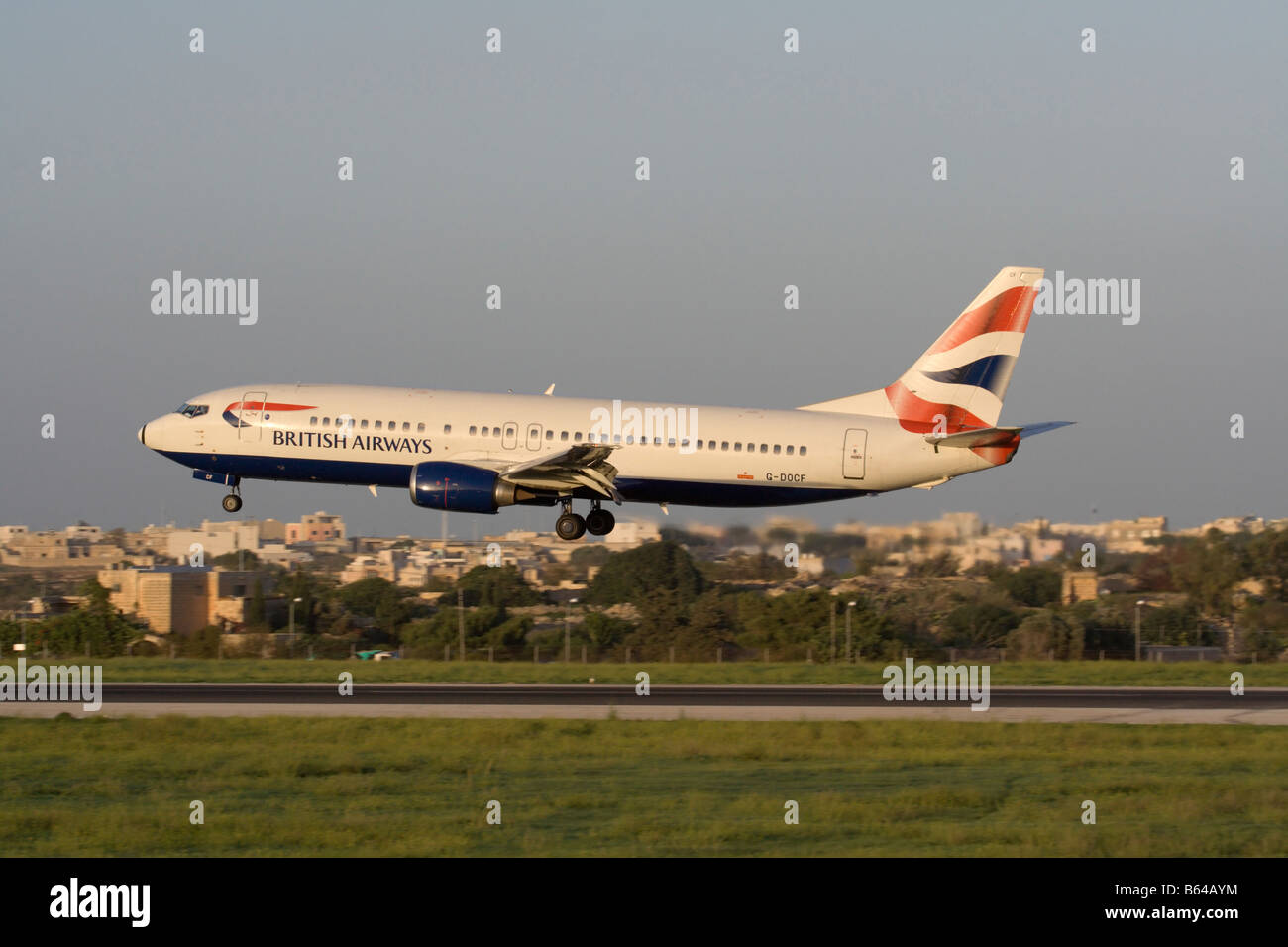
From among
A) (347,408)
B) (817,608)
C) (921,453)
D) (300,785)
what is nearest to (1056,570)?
(817,608)

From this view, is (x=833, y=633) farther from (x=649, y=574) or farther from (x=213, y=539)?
(x=213, y=539)

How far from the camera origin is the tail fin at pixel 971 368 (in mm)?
47344

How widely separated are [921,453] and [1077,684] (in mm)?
10501

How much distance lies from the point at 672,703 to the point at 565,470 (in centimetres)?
868

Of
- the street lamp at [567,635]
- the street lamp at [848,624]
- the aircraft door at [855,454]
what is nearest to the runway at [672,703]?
the aircraft door at [855,454]

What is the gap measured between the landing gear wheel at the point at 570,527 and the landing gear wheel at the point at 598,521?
314 millimetres

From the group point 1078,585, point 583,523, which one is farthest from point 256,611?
point 1078,585

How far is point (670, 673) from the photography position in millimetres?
53094

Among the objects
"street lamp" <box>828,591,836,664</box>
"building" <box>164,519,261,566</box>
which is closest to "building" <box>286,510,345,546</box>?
"building" <box>164,519,261,566</box>

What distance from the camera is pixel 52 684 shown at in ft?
145

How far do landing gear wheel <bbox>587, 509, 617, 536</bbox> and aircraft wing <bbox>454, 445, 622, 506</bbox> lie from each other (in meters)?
0.87

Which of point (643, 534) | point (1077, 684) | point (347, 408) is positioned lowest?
point (1077, 684)
